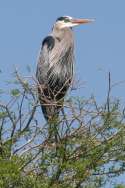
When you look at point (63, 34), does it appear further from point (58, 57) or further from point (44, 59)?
point (44, 59)

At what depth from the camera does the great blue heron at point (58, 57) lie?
7.61m

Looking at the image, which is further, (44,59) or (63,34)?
(63,34)

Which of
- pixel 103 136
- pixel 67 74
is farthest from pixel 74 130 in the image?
pixel 67 74

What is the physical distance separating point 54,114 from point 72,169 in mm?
589

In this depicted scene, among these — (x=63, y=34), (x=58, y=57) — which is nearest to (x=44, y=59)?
(x=58, y=57)

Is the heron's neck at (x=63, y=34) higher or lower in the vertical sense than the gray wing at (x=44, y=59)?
higher

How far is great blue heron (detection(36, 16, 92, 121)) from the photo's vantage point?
761 centimetres

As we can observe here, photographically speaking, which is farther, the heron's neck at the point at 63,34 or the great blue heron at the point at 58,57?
the heron's neck at the point at 63,34

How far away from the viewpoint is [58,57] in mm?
8062

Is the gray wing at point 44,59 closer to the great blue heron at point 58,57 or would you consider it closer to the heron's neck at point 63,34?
the great blue heron at point 58,57

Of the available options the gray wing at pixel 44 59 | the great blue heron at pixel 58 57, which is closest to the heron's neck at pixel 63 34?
the great blue heron at pixel 58 57

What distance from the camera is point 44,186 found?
5469mm

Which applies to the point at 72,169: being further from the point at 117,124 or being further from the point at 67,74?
the point at 67,74

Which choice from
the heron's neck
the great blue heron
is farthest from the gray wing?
the heron's neck
